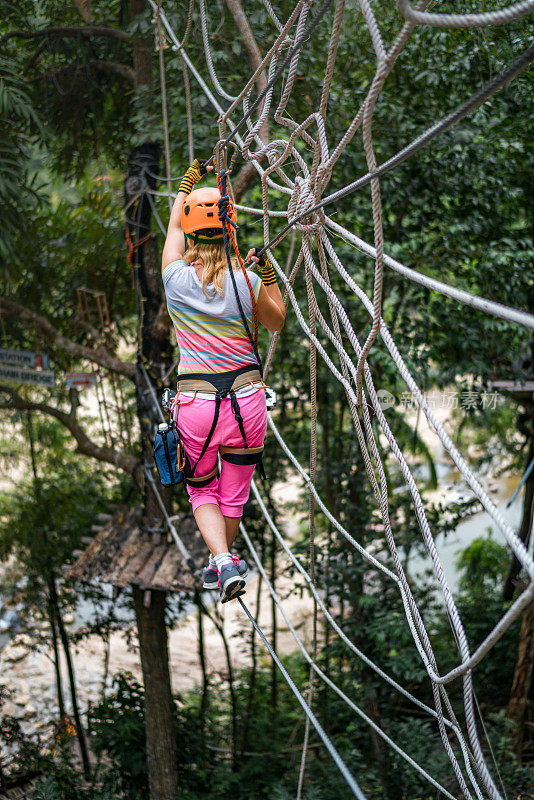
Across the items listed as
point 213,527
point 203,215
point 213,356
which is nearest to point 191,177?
point 203,215

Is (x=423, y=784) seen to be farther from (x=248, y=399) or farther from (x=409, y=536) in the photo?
(x=248, y=399)

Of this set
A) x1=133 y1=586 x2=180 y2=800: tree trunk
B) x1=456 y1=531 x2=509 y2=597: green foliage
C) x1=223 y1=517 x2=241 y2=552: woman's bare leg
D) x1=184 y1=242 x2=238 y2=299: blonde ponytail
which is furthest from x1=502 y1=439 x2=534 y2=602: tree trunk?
x1=184 y1=242 x2=238 y2=299: blonde ponytail

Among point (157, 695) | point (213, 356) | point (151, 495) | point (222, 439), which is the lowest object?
point (157, 695)

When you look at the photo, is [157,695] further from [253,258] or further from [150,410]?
[253,258]

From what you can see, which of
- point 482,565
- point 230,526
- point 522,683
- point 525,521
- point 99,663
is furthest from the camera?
point 99,663

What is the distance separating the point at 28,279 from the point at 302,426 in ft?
6.73

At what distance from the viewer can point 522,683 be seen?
4.38m

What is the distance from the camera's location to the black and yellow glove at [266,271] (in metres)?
1.86

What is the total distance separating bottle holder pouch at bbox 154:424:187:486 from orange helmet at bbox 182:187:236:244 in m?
0.52

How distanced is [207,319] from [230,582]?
0.68m

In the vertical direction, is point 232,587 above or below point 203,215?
below

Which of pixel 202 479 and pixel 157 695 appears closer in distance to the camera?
pixel 202 479

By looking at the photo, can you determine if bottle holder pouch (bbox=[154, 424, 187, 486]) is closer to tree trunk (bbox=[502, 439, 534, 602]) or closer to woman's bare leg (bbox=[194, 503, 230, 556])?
woman's bare leg (bbox=[194, 503, 230, 556])

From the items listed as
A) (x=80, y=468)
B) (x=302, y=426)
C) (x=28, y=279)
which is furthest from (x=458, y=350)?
(x=80, y=468)
